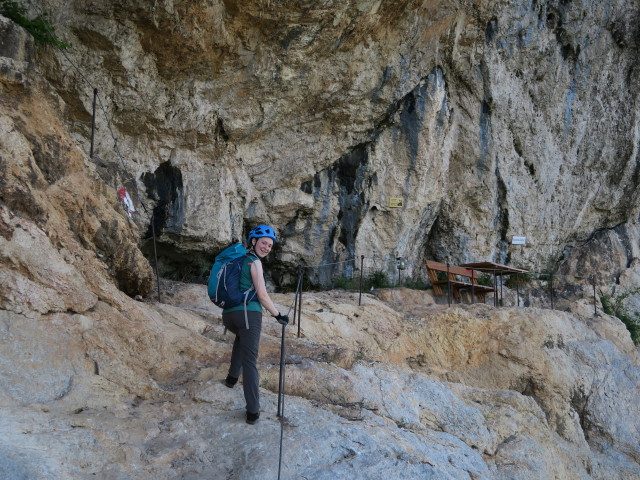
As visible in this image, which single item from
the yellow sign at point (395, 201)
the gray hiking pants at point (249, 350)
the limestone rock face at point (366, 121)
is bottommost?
the gray hiking pants at point (249, 350)

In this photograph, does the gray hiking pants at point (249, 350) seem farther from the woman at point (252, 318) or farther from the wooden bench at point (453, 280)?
the wooden bench at point (453, 280)

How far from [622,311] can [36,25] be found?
1438cm

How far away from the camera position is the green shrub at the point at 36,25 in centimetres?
826

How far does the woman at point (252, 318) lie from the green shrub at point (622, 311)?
12.7 m

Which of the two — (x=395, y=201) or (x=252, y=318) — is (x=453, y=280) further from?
(x=252, y=318)

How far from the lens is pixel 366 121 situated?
1324 centimetres

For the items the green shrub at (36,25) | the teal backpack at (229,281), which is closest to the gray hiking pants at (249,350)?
the teal backpack at (229,281)

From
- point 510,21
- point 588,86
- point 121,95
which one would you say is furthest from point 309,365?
point 588,86

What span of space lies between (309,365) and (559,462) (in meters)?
3.30

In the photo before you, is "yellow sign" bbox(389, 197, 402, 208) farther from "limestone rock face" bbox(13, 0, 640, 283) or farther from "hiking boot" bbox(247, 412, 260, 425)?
"hiking boot" bbox(247, 412, 260, 425)

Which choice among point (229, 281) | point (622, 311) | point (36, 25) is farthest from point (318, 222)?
point (229, 281)

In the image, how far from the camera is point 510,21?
1403 centimetres

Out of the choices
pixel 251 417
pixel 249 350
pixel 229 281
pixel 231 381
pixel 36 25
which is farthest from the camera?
pixel 36 25

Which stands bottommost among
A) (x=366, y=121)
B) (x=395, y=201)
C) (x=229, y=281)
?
(x=229, y=281)
